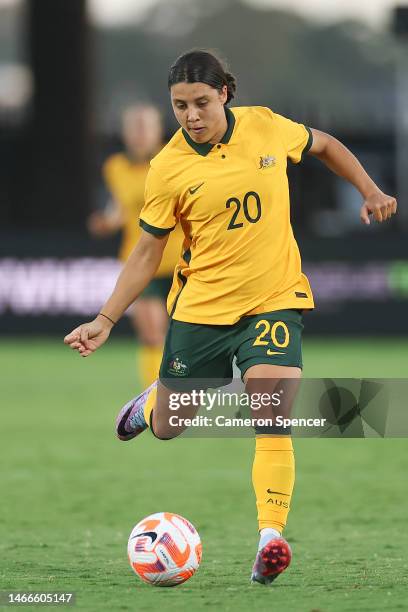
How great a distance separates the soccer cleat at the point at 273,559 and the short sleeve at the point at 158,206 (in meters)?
1.37

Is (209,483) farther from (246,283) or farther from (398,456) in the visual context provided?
(246,283)

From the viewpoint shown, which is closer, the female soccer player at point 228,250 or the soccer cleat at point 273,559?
the soccer cleat at point 273,559

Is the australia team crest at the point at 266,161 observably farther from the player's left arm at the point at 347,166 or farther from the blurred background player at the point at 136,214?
the blurred background player at the point at 136,214

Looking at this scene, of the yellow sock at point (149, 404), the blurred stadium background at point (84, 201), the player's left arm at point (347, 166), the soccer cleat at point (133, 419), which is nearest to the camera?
the player's left arm at point (347, 166)

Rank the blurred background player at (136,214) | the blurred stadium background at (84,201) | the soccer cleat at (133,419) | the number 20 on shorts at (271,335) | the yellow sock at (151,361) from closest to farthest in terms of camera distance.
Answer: the number 20 on shorts at (271,335) < the soccer cleat at (133,419) < the blurred background player at (136,214) < the yellow sock at (151,361) < the blurred stadium background at (84,201)

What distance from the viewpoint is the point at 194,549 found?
6.32 metres

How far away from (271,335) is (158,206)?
71 centimetres

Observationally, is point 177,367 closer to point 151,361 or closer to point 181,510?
point 181,510

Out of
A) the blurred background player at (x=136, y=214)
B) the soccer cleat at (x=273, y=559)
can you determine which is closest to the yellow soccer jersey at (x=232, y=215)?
the soccer cleat at (x=273, y=559)

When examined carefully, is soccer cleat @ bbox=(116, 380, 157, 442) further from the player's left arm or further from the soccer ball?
the player's left arm

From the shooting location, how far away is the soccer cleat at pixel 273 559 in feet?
20.0

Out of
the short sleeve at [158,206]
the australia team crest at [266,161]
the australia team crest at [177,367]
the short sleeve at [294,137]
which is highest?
the short sleeve at [294,137]

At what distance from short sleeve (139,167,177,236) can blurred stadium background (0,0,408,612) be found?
2.55ft

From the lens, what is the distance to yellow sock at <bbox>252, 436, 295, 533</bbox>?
6.35 metres
